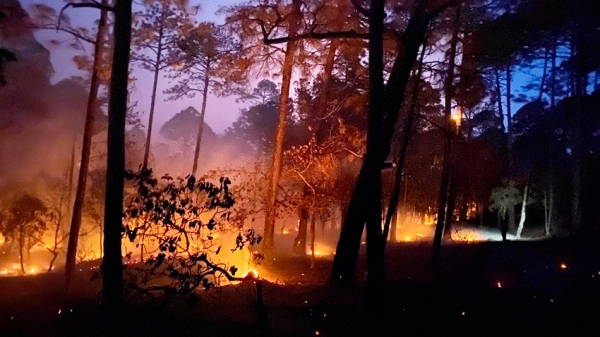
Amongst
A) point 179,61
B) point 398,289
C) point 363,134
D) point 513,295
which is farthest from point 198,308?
point 179,61

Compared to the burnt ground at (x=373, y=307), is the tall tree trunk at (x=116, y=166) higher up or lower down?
higher up

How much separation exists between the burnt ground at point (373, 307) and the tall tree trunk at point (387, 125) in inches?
26.7

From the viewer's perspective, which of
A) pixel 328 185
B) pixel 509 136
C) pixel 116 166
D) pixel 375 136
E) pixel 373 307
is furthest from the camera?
pixel 509 136

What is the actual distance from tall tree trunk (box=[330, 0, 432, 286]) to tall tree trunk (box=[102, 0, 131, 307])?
4764mm

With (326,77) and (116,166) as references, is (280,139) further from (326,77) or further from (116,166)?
(116,166)

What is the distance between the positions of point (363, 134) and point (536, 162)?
58.7 ft

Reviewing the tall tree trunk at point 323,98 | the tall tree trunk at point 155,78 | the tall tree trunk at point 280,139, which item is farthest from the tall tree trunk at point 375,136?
the tall tree trunk at point 155,78

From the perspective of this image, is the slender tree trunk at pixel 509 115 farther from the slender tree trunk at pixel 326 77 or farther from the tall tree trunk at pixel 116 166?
the tall tree trunk at pixel 116 166

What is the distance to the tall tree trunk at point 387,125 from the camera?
11.0m

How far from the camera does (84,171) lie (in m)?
17.1

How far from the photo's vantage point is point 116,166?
28.1 feet

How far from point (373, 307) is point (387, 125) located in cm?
411

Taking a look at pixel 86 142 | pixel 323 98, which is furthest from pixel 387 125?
pixel 86 142

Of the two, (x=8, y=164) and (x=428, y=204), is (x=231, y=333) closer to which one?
(x=428, y=204)
